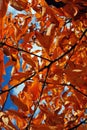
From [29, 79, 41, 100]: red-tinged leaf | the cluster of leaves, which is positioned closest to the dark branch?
the cluster of leaves

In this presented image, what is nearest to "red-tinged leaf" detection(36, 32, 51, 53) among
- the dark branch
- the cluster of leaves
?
the cluster of leaves

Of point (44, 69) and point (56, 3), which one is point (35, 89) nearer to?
point (44, 69)

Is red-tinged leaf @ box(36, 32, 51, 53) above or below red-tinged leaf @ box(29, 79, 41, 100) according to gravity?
above

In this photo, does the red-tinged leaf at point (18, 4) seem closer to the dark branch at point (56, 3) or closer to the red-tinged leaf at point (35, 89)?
the dark branch at point (56, 3)

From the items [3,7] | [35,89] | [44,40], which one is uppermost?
[3,7]

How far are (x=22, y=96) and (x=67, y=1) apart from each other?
1.82ft

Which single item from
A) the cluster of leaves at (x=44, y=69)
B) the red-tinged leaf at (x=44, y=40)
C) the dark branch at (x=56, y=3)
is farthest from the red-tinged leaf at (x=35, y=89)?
the dark branch at (x=56, y=3)

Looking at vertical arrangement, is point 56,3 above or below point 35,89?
above

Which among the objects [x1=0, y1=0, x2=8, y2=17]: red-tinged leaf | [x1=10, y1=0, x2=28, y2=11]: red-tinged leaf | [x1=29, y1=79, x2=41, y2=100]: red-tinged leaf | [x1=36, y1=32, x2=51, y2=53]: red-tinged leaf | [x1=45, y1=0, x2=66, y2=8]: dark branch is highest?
[x1=0, y1=0, x2=8, y2=17]: red-tinged leaf

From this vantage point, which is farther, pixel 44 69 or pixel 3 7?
pixel 44 69

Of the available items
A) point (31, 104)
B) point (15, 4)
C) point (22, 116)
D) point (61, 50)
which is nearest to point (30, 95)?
point (31, 104)

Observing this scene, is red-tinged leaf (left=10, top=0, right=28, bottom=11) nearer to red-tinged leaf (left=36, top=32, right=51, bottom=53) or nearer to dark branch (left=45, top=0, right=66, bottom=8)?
dark branch (left=45, top=0, right=66, bottom=8)

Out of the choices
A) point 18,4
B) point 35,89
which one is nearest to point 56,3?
point 18,4

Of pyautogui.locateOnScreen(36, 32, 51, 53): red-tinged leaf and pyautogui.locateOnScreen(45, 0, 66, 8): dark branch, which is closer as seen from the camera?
pyautogui.locateOnScreen(36, 32, 51, 53): red-tinged leaf
